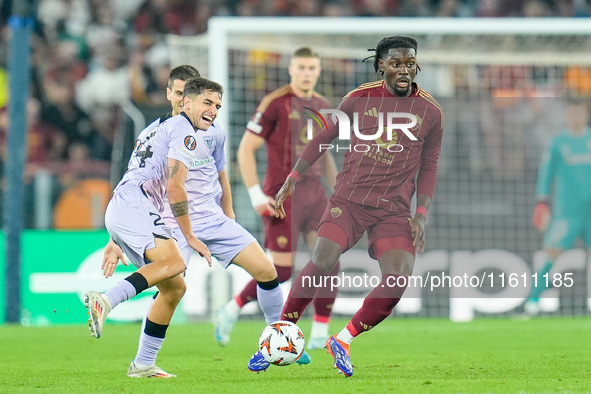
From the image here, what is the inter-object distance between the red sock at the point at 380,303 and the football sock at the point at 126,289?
128cm

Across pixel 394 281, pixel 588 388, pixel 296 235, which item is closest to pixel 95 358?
pixel 296 235

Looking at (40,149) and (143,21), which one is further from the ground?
(143,21)

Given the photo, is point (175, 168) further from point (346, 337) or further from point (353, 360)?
point (353, 360)

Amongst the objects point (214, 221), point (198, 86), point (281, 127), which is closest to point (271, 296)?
point (214, 221)

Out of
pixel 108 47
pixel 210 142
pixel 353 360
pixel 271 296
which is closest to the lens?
pixel 210 142

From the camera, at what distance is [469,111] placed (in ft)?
43.9

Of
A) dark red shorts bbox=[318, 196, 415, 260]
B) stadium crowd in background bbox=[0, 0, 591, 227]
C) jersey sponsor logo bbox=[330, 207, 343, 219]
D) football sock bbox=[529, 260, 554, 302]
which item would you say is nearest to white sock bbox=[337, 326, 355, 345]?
dark red shorts bbox=[318, 196, 415, 260]

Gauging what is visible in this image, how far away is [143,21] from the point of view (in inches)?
677

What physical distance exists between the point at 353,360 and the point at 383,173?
176cm

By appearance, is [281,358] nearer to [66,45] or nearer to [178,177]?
[178,177]

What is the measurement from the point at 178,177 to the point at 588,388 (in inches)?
105

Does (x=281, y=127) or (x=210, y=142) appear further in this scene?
(x=281, y=127)

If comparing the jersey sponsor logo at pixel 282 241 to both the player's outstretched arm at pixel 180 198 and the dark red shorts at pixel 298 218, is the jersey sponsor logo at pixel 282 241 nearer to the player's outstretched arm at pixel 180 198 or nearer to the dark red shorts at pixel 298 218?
the dark red shorts at pixel 298 218

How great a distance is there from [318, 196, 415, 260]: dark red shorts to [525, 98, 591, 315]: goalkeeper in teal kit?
6220mm
